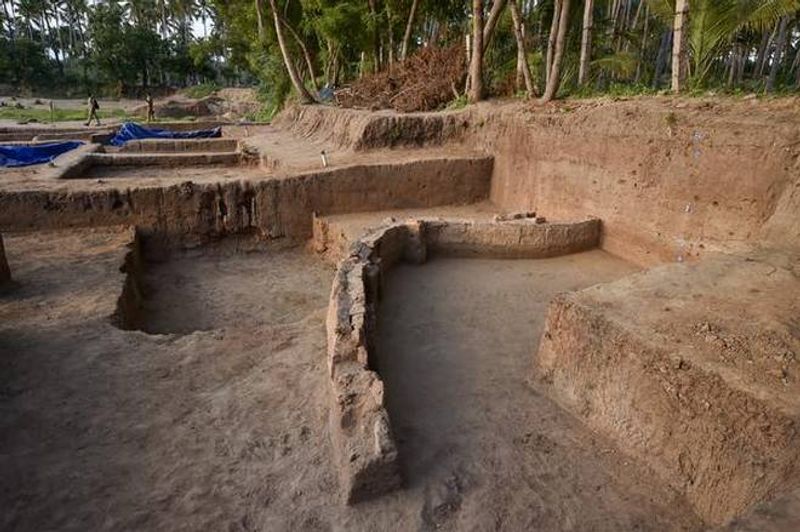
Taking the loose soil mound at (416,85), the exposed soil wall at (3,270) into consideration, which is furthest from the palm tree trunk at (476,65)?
the exposed soil wall at (3,270)

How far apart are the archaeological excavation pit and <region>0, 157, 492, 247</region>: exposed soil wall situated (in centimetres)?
7

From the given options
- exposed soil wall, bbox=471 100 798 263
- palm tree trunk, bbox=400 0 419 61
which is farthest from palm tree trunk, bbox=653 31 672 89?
exposed soil wall, bbox=471 100 798 263

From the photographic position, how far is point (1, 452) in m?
3.39

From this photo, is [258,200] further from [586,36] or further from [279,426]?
[586,36]

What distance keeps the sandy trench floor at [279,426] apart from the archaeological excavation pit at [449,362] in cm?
2

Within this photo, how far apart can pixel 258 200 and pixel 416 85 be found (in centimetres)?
715

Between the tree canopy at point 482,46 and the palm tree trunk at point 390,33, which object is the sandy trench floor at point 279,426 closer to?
the tree canopy at point 482,46

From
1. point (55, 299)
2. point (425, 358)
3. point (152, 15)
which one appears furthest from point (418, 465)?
point (152, 15)

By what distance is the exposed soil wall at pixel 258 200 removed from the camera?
814cm

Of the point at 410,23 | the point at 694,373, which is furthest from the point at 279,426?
the point at 410,23

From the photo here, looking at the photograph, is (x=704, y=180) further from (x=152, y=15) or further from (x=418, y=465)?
(x=152, y=15)

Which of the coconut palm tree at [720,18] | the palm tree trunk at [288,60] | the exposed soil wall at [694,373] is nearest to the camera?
the exposed soil wall at [694,373]

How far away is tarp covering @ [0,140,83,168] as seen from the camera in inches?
435

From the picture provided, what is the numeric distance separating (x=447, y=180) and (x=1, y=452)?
7629 mm
